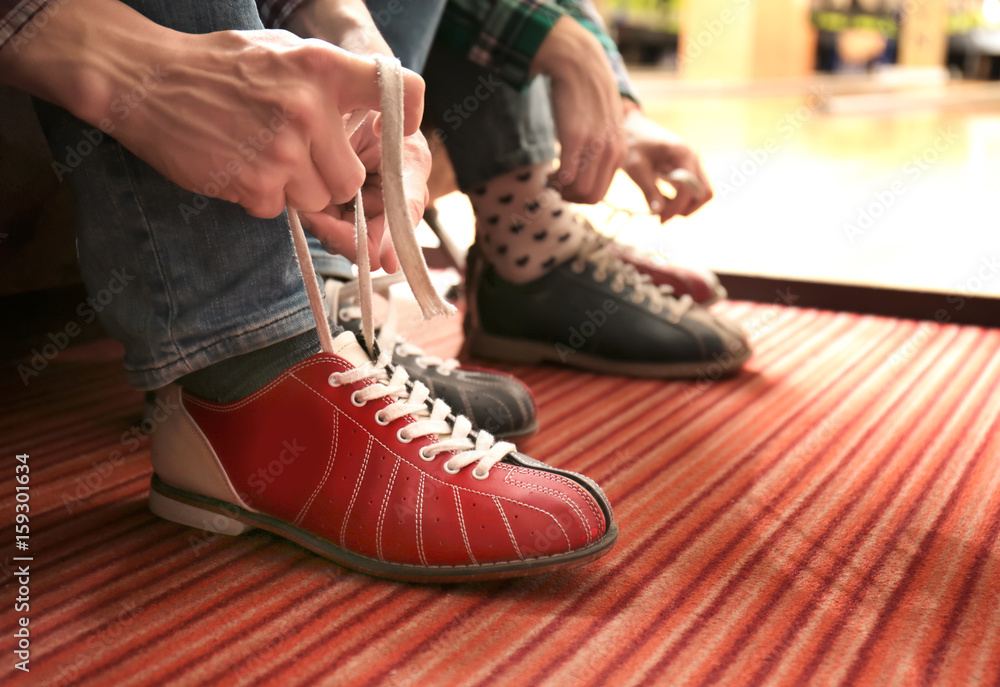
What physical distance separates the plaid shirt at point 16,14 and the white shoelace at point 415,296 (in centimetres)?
17

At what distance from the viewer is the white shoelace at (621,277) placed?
0.95m

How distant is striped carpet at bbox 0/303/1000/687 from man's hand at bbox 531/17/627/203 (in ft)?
0.82

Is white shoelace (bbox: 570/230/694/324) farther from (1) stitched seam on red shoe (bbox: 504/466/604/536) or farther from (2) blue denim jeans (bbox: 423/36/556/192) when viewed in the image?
(1) stitched seam on red shoe (bbox: 504/466/604/536)

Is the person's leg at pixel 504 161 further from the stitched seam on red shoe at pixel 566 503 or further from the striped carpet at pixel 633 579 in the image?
the stitched seam on red shoe at pixel 566 503

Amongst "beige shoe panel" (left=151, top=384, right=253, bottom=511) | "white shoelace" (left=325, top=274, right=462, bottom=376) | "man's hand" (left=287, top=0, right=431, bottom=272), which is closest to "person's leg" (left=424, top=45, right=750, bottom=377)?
"white shoelace" (left=325, top=274, right=462, bottom=376)

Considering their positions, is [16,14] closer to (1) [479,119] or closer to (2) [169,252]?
(2) [169,252]

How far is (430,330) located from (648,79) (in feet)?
22.4

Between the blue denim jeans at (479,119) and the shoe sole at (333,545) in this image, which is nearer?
the shoe sole at (333,545)

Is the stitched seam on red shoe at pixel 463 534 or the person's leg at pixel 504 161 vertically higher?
the person's leg at pixel 504 161

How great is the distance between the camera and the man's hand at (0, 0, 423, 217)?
0.41 metres

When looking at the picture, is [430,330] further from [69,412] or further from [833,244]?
[833,244]

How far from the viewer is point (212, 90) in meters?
0.41

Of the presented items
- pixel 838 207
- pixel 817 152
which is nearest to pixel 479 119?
pixel 838 207

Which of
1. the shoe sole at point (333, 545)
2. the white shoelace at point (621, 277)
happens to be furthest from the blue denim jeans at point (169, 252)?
the white shoelace at point (621, 277)
